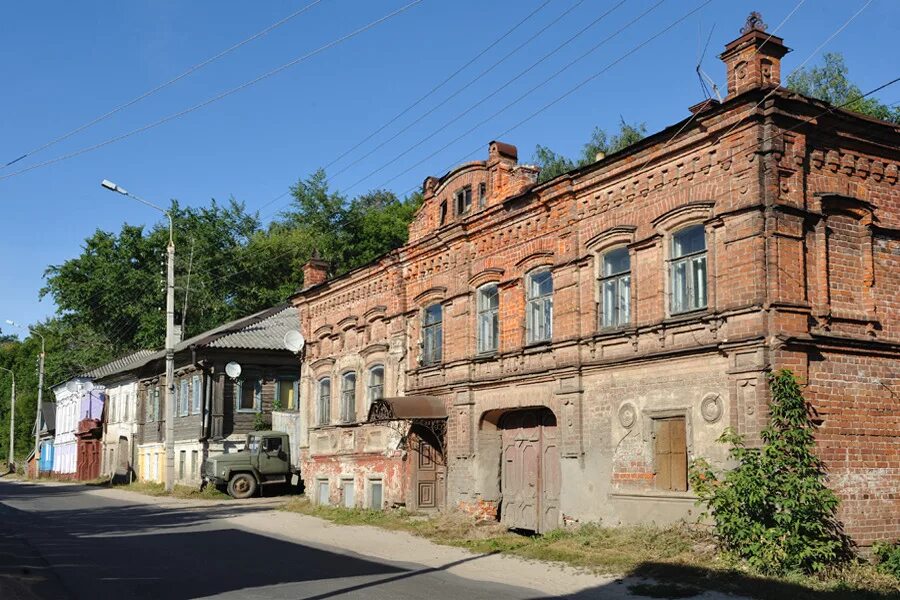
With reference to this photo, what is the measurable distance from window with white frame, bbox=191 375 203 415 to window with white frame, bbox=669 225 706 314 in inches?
1032

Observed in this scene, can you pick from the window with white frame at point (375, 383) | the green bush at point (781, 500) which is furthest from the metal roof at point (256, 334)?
the green bush at point (781, 500)

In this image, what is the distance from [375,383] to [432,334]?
335 centimetres

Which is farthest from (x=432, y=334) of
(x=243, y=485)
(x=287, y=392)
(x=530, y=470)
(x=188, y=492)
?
(x=287, y=392)

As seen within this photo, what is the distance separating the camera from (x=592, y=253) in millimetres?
17281

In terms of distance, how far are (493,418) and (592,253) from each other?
16.7ft

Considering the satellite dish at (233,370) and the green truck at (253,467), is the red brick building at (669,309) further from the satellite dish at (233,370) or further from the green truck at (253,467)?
the satellite dish at (233,370)

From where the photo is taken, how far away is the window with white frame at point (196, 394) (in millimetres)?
37812

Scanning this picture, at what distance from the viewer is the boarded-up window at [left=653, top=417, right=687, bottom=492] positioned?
49.0 ft

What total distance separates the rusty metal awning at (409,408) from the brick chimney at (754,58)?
1022cm

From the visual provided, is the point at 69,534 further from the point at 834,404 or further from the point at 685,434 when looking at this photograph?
the point at 834,404

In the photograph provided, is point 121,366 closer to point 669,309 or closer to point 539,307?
point 539,307

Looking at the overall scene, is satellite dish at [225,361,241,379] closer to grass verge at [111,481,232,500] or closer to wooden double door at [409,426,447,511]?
grass verge at [111,481,232,500]

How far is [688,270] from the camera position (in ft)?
50.0

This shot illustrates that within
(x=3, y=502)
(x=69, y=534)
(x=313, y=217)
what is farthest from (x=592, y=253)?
(x=313, y=217)
